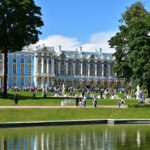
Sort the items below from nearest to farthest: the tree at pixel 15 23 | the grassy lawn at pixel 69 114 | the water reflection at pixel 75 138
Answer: the water reflection at pixel 75 138, the grassy lawn at pixel 69 114, the tree at pixel 15 23

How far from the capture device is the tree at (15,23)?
6400 centimetres

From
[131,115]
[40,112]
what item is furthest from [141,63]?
Answer: [40,112]

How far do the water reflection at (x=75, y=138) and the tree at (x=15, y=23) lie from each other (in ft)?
88.1

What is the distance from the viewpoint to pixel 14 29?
64500mm

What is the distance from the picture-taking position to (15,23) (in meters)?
64.6

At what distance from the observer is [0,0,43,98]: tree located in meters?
64.0

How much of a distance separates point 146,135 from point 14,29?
3402 centimetres

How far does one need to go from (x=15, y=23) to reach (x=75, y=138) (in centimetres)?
3512

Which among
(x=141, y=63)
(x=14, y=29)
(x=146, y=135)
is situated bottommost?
(x=146, y=135)

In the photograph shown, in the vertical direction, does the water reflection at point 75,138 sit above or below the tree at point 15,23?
below

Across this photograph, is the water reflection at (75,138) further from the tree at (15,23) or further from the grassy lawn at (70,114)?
the tree at (15,23)

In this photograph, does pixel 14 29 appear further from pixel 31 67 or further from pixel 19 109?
pixel 31 67

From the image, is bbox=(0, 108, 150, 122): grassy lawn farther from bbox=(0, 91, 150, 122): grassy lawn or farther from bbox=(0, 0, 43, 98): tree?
bbox=(0, 0, 43, 98): tree

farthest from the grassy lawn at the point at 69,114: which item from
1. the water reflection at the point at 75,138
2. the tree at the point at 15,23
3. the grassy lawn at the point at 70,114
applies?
the tree at the point at 15,23
